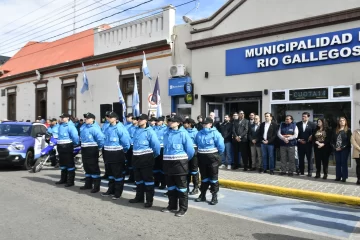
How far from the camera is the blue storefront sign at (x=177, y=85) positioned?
1446cm

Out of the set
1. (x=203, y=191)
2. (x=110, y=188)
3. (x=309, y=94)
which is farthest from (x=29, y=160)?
(x=309, y=94)

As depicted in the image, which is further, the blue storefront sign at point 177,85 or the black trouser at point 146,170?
the blue storefront sign at point 177,85

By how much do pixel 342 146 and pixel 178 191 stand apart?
205 inches

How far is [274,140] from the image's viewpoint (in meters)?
10.6

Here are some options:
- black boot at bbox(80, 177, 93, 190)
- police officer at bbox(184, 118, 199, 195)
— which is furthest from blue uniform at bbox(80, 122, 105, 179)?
police officer at bbox(184, 118, 199, 195)

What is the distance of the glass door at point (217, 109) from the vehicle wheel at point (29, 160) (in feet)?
22.4

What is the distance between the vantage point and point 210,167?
7223mm

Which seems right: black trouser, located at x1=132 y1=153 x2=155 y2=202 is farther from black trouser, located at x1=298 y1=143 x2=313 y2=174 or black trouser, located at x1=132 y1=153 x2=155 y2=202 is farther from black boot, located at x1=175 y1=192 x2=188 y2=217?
black trouser, located at x1=298 y1=143 x2=313 y2=174

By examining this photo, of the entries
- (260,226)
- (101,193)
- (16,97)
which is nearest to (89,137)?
(101,193)

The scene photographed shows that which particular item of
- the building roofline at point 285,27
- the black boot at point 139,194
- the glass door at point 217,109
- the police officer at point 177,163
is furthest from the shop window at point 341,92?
the black boot at point 139,194

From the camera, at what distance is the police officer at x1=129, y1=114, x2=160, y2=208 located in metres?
7.03

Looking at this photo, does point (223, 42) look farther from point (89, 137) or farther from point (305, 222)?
point (305, 222)

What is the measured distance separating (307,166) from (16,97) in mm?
23863

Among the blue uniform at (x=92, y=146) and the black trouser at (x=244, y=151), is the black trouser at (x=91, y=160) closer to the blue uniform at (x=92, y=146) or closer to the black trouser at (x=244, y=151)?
the blue uniform at (x=92, y=146)
